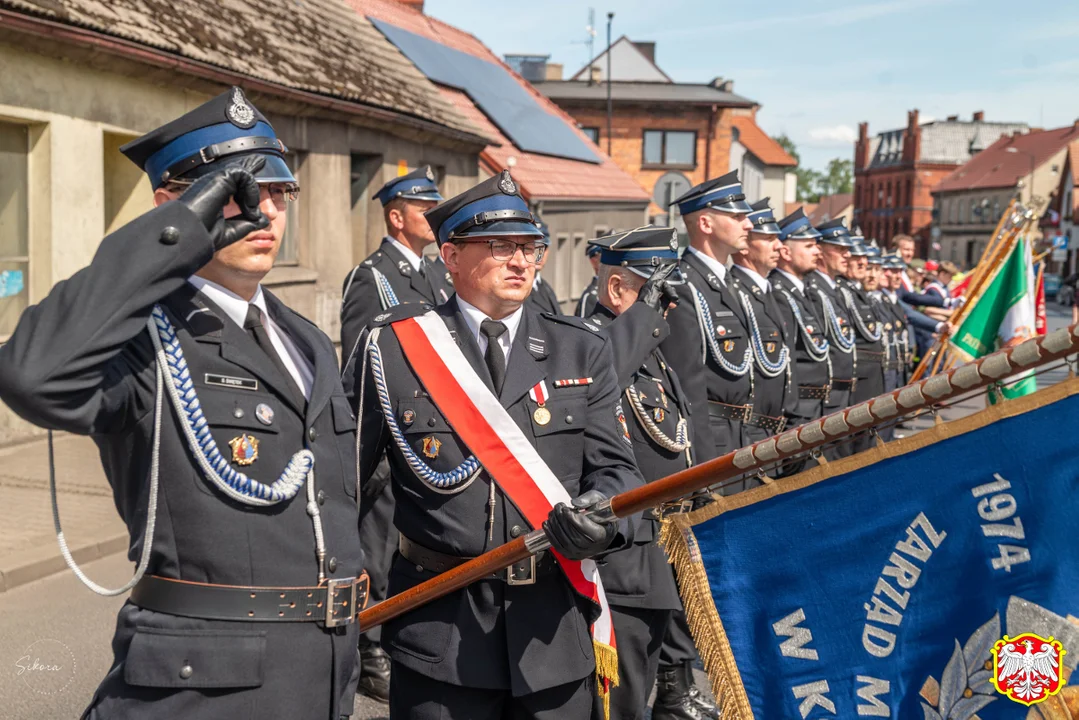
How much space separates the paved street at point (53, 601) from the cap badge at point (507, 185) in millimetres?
1585

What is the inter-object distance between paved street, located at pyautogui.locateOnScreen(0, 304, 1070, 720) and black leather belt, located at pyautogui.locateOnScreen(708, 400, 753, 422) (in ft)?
3.05

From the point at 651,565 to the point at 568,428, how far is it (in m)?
1.16

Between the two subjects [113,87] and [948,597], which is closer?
[948,597]

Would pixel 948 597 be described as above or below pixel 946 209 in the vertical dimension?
below

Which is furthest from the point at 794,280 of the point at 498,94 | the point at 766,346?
the point at 498,94

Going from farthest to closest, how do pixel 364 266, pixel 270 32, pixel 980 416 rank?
pixel 270 32 → pixel 364 266 → pixel 980 416

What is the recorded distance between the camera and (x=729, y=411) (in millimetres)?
6918

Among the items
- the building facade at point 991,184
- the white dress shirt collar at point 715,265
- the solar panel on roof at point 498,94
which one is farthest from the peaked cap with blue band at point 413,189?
the building facade at point 991,184

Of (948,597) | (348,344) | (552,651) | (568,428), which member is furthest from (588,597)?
(348,344)

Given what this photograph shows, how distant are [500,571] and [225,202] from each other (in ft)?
4.63

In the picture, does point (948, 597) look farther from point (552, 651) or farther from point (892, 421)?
point (552, 651)

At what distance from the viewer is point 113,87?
39.9 feet

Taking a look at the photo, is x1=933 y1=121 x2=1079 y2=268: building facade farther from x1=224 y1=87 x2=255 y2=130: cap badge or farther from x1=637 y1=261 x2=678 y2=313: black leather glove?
x1=224 y1=87 x2=255 y2=130: cap badge

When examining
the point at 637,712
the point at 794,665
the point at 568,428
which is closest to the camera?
the point at 794,665
